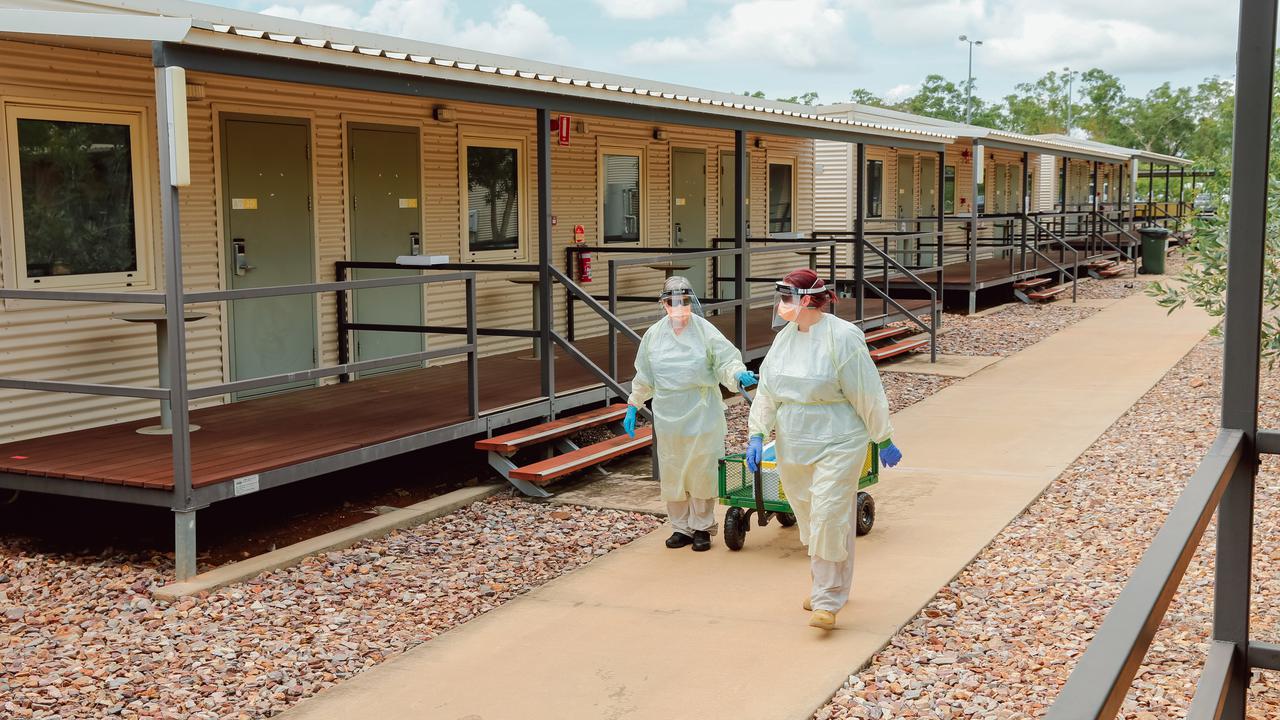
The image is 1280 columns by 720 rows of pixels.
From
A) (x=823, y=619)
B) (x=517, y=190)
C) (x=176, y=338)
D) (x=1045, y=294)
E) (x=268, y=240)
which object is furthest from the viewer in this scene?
(x=1045, y=294)

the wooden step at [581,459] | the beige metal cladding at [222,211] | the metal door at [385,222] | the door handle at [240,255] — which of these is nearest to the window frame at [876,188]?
the beige metal cladding at [222,211]

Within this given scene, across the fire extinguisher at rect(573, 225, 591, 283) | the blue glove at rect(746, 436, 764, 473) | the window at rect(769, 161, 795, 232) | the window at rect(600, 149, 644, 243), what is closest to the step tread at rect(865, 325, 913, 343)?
the window at rect(769, 161, 795, 232)

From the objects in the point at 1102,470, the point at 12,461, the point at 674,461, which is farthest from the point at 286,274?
the point at 1102,470

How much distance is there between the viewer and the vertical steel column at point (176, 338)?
6139 millimetres

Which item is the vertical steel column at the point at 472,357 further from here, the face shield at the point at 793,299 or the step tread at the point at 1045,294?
the step tread at the point at 1045,294

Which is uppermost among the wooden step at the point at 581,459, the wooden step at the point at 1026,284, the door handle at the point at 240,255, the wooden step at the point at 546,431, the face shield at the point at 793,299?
the door handle at the point at 240,255

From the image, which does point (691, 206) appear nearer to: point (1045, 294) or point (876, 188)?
point (876, 188)

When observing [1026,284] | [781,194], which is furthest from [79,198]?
[1026,284]

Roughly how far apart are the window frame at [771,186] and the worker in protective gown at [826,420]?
11.2 metres

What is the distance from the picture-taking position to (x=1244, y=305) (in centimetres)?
322

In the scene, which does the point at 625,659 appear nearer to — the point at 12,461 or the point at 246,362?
the point at 12,461

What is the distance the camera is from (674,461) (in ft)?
23.0

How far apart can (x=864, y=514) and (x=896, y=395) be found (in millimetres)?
5428

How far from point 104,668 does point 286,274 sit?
4637 millimetres
